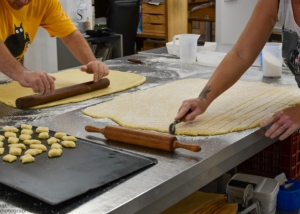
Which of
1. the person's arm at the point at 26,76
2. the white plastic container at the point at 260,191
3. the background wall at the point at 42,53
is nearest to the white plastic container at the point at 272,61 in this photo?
the white plastic container at the point at 260,191

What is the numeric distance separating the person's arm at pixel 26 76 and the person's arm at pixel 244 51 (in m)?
0.54

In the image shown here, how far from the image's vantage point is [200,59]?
90.8 inches

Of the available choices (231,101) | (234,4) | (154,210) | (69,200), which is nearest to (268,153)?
(231,101)

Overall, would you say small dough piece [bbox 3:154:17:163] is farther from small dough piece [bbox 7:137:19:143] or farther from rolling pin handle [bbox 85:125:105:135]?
rolling pin handle [bbox 85:125:105:135]

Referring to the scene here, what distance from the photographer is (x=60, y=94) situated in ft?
5.64

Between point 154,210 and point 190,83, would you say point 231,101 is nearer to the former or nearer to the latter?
point 190,83

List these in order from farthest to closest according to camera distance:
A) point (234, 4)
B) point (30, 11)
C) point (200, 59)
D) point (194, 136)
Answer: point (234, 4), point (200, 59), point (30, 11), point (194, 136)

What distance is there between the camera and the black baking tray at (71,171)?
0.95 meters

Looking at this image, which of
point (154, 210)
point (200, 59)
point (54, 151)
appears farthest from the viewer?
point (200, 59)

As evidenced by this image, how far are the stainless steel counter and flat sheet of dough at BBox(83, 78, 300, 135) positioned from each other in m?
0.05

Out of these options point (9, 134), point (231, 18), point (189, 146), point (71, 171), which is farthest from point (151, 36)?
point (71, 171)

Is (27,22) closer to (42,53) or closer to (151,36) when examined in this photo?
(42,53)

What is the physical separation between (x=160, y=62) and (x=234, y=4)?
1.97m

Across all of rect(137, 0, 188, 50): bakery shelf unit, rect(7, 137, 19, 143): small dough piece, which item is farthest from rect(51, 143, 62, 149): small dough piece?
rect(137, 0, 188, 50): bakery shelf unit
